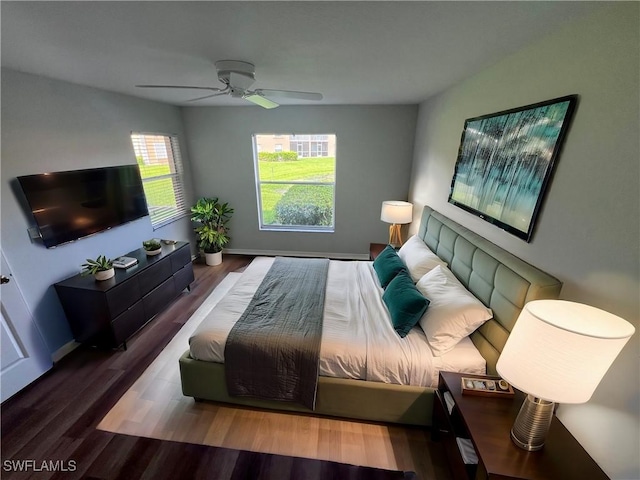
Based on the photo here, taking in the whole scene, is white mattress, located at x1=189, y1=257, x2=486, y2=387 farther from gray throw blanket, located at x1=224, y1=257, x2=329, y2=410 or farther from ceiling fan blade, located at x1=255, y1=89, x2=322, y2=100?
ceiling fan blade, located at x1=255, y1=89, x2=322, y2=100

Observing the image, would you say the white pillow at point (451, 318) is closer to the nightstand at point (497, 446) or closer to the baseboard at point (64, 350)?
the nightstand at point (497, 446)

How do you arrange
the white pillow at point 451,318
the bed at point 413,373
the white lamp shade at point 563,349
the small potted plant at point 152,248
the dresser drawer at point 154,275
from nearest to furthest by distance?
the white lamp shade at point 563,349 < the bed at point 413,373 < the white pillow at point 451,318 < the dresser drawer at point 154,275 < the small potted plant at point 152,248

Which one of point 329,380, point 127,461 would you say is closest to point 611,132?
point 329,380

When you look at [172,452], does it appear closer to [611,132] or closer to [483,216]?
[483,216]

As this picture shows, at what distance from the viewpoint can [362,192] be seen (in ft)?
13.7

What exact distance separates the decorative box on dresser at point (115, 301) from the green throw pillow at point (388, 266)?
2.35m

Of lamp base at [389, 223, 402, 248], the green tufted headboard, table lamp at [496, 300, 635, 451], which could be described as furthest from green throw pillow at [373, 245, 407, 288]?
table lamp at [496, 300, 635, 451]

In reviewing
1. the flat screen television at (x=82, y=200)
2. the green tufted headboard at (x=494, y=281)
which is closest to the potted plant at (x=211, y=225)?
the flat screen television at (x=82, y=200)

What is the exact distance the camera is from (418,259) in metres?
2.51

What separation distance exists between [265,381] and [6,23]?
236 centimetres

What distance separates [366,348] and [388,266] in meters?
0.97

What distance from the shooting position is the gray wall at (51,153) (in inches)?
80.6

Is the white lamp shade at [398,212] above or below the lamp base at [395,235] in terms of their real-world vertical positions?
above

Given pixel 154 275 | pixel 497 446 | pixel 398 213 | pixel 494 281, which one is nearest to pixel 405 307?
pixel 494 281
